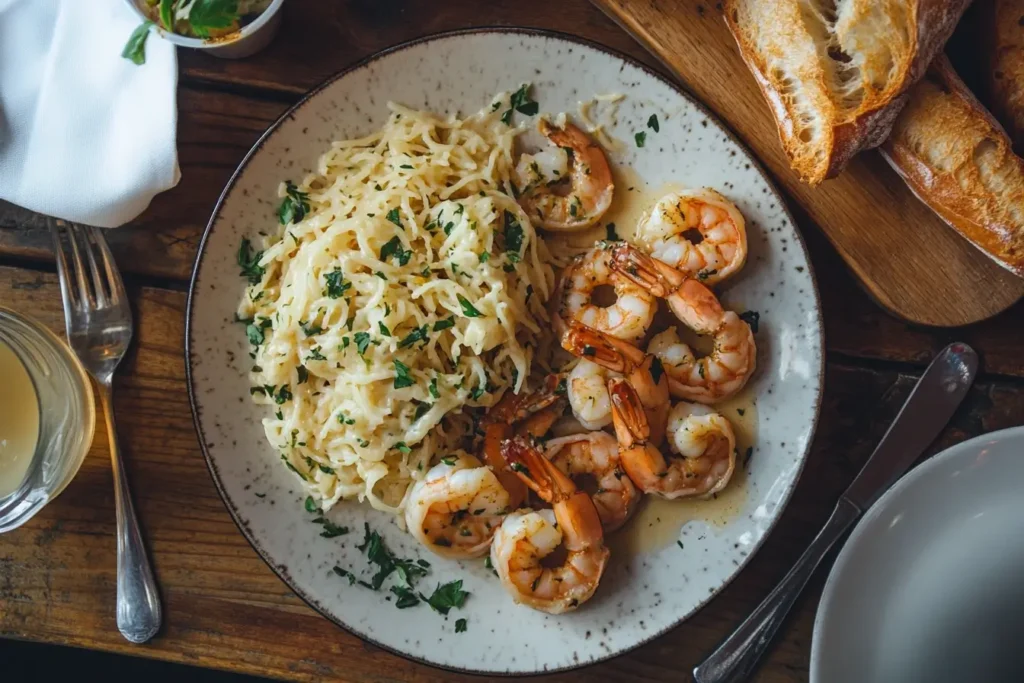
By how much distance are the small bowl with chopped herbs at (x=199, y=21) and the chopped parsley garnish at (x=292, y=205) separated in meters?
0.37

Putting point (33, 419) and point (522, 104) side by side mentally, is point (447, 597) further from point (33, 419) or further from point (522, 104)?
point (522, 104)

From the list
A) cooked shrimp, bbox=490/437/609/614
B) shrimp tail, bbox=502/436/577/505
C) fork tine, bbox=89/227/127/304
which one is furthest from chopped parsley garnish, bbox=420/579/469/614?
fork tine, bbox=89/227/127/304

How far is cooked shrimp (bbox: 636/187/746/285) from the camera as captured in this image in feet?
6.52

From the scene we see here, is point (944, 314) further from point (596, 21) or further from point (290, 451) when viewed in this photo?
point (290, 451)

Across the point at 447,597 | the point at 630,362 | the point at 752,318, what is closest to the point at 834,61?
the point at 752,318

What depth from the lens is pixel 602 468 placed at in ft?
6.68

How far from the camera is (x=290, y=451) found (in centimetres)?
210

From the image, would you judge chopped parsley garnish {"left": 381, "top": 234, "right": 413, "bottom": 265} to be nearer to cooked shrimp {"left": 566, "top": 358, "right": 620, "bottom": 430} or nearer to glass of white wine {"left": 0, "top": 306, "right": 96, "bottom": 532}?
cooked shrimp {"left": 566, "top": 358, "right": 620, "bottom": 430}

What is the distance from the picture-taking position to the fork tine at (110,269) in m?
2.24

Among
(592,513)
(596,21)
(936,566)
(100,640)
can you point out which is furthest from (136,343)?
(936,566)

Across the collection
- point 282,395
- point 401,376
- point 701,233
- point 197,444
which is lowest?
point 197,444

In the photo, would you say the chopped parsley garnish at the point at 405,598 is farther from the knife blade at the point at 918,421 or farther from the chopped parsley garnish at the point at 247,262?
the knife blade at the point at 918,421

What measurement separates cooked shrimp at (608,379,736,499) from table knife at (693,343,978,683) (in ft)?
1.05

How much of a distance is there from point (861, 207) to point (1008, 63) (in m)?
0.47
